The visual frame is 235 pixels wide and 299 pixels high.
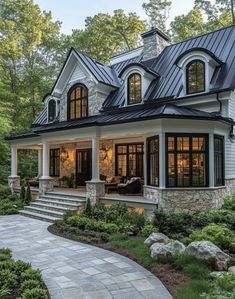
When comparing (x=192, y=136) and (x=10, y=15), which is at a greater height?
(x=10, y=15)

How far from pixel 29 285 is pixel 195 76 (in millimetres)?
10414

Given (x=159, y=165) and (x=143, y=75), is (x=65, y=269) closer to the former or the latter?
(x=159, y=165)

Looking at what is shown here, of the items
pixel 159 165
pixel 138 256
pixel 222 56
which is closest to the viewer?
pixel 138 256

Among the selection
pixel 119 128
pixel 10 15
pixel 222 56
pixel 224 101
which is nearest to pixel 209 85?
pixel 224 101

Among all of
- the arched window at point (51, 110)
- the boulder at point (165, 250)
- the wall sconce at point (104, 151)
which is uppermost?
the arched window at point (51, 110)

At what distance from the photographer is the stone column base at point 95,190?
1204cm

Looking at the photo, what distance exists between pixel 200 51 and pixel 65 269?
9.93 metres

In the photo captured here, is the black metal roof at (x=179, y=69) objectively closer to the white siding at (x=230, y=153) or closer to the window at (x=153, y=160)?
the white siding at (x=230, y=153)

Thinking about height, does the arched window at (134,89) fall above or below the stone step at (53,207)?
above

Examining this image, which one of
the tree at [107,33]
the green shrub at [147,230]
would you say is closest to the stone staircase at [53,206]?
the green shrub at [147,230]

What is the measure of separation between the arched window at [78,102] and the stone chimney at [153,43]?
4.21 metres

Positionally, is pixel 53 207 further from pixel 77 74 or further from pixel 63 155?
pixel 77 74

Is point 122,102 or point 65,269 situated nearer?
point 65,269

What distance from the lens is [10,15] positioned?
2380 centimetres
